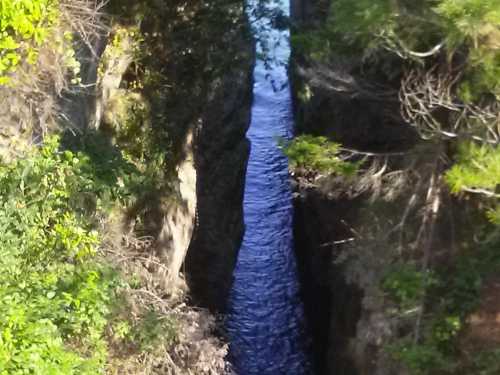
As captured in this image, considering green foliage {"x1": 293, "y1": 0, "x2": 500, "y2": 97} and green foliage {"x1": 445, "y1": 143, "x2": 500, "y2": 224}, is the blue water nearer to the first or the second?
green foliage {"x1": 293, "y1": 0, "x2": 500, "y2": 97}

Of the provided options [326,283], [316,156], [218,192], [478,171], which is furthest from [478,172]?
[218,192]

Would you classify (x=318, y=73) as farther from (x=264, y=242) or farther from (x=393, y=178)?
(x=264, y=242)

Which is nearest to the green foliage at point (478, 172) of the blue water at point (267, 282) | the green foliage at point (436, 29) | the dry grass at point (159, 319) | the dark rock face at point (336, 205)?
the green foliage at point (436, 29)

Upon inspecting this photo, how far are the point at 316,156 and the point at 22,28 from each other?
127 inches

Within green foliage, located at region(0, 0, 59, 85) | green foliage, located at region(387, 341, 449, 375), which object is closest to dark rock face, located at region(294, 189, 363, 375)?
green foliage, located at region(387, 341, 449, 375)

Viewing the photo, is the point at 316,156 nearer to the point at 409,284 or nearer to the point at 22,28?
the point at 409,284

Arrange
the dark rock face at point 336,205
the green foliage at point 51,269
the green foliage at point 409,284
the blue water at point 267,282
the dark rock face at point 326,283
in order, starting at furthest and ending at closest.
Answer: the blue water at point 267,282 < the dark rock face at point 326,283 < the dark rock face at point 336,205 < the green foliage at point 409,284 < the green foliage at point 51,269

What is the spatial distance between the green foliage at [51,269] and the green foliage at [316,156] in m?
2.10

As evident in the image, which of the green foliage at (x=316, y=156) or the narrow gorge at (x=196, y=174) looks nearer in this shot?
the narrow gorge at (x=196, y=174)

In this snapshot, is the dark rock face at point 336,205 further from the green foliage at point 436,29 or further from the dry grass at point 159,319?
the dry grass at point 159,319

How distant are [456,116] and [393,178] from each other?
1.47 meters

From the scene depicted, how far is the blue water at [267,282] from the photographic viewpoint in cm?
1505

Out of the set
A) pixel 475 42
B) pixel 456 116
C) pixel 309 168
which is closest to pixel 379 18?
pixel 475 42

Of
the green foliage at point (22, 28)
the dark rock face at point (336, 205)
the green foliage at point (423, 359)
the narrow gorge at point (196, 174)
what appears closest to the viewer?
the green foliage at point (22, 28)
